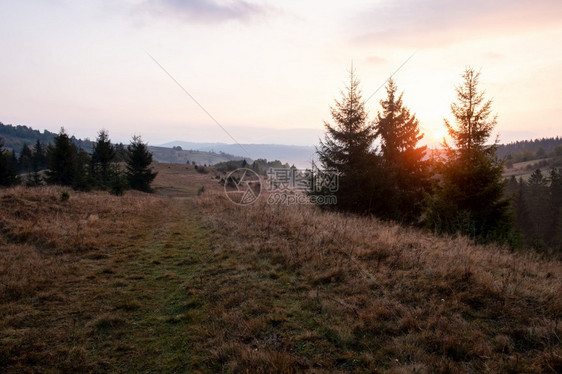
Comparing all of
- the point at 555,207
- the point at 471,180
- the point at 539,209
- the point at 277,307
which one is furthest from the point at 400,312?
the point at 539,209

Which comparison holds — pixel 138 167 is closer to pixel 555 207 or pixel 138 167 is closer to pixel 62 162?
pixel 62 162

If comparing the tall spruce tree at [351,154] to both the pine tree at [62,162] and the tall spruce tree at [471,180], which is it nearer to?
the tall spruce tree at [471,180]

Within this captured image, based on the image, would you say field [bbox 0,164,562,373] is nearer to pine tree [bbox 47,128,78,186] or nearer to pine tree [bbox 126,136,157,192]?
pine tree [bbox 47,128,78,186]

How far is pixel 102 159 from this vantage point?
4006 centimetres

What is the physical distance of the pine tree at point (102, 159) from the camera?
127ft

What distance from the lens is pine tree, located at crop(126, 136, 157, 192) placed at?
42406mm

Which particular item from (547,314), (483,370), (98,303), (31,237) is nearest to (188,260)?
(98,303)

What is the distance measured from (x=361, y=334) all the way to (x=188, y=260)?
6.05m

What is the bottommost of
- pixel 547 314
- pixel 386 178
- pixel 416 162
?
pixel 547 314

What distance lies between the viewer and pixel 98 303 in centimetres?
588

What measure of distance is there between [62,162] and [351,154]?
3709cm

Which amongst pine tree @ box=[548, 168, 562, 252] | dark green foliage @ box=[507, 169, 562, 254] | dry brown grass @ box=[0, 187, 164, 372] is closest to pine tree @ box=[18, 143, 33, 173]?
dry brown grass @ box=[0, 187, 164, 372]

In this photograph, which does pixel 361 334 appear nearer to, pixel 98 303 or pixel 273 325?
pixel 273 325

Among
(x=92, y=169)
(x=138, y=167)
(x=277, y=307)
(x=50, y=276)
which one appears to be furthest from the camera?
(x=138, y=167)
